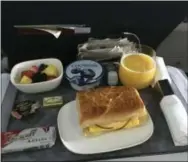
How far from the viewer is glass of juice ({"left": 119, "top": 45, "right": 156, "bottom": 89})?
624mm

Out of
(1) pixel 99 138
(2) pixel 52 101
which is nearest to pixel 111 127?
(1) pixel 99 138

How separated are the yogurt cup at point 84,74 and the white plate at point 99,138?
97 mm

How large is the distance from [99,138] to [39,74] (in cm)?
21

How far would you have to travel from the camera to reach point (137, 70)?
25.0 inches

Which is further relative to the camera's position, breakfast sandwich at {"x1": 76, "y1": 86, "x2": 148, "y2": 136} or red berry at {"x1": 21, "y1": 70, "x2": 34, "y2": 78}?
red berry at {"x1": 21, "y1": 70, "x2": 34, "y2": 78}

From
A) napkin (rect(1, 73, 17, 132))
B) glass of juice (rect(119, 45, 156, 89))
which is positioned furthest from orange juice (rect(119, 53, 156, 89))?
napkin (rect(1, 73, 17, 132))

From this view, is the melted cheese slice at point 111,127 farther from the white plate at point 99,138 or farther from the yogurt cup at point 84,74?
the yogurt cup at point 84,74

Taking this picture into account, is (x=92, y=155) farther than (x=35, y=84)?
No

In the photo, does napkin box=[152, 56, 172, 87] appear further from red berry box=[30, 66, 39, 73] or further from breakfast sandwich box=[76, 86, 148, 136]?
red berry box=[30, 66, 39, 73]

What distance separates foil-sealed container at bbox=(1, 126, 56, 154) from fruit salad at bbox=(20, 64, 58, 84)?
128 millimetres

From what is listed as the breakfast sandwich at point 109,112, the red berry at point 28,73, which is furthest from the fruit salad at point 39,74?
the breakfast sandwich at point 109,112

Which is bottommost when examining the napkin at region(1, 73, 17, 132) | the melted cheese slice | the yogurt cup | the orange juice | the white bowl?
the napkin at region(1, 73, 17, 132)

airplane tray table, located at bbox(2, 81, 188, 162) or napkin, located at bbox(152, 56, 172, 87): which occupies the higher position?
napkin, located at bbox(152, 56, 172, 87)

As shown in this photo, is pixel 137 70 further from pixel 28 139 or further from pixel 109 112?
pixel 28 139
